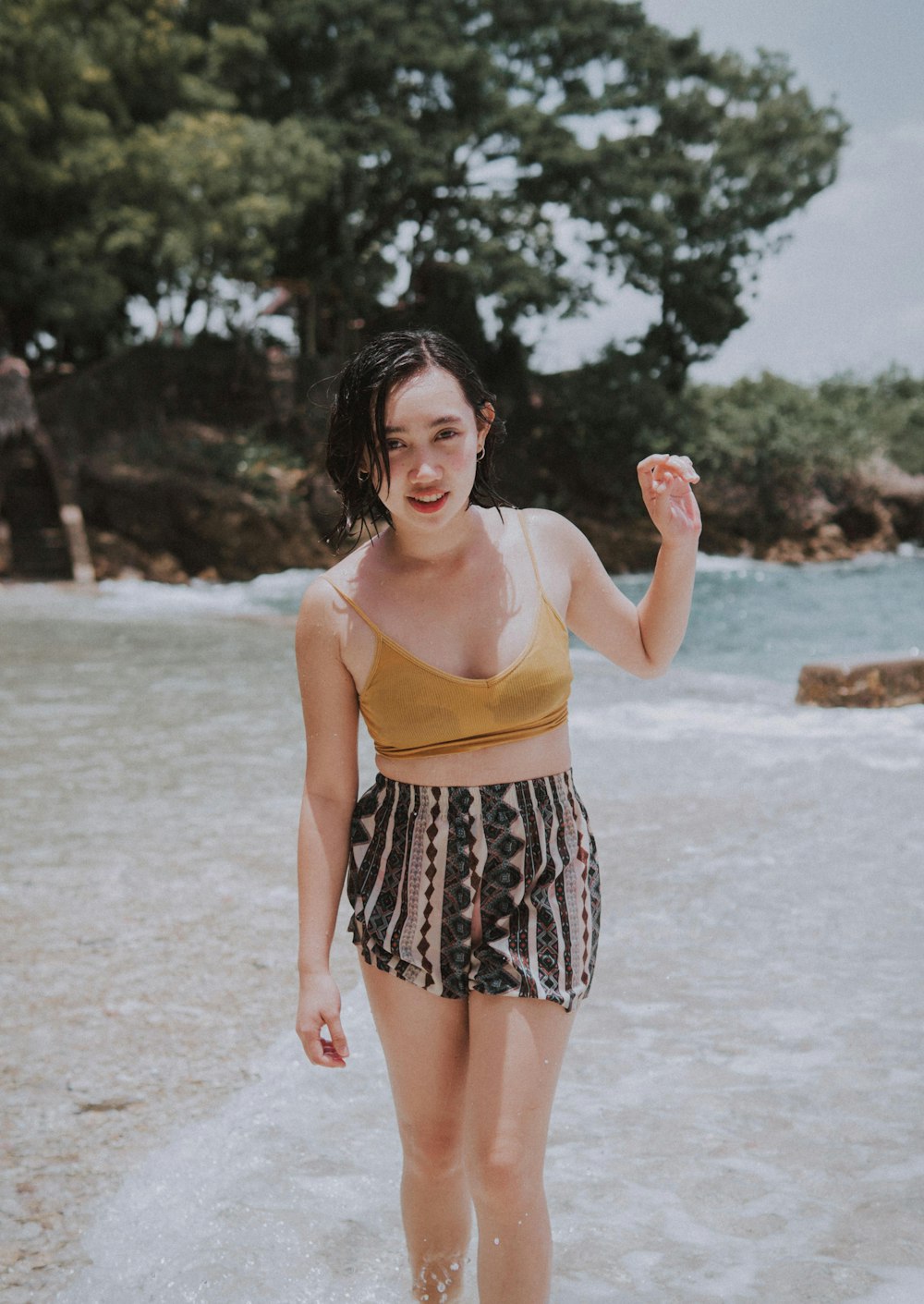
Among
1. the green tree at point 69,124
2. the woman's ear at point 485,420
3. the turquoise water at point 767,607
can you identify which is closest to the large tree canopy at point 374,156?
the green tree at point 69,124

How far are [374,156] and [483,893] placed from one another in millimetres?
24021

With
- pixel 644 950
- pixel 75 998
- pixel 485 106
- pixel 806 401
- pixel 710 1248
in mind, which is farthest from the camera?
pixel 806 401

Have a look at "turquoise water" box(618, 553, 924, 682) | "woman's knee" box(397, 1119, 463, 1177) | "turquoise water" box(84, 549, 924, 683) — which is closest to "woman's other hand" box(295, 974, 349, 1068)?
"woman's knee" box(397, 1119, 463, 1177)

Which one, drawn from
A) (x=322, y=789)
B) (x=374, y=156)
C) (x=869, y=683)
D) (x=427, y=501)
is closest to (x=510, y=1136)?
(x=322, y=789)

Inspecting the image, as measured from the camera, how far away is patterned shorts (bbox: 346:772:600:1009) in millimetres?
1782

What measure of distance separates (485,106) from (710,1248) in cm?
2449

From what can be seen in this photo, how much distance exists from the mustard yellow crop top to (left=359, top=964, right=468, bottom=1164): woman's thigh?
353mm

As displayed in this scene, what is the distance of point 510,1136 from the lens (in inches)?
67.4

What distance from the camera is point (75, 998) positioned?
11.7 feet

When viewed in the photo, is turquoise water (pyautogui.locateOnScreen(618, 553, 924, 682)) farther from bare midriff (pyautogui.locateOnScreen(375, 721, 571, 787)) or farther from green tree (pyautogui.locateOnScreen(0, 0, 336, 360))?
green tree (pyautogui.locateOnScreen(0, 0, 336, 360))

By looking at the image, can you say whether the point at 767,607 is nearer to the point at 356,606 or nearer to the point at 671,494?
the point at 671,494

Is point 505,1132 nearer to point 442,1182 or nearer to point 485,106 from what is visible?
point 442,1182

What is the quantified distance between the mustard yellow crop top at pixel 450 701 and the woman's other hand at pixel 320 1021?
0.36m

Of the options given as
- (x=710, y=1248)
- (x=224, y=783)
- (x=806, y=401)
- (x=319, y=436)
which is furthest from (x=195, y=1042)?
(x=806, y=401)
